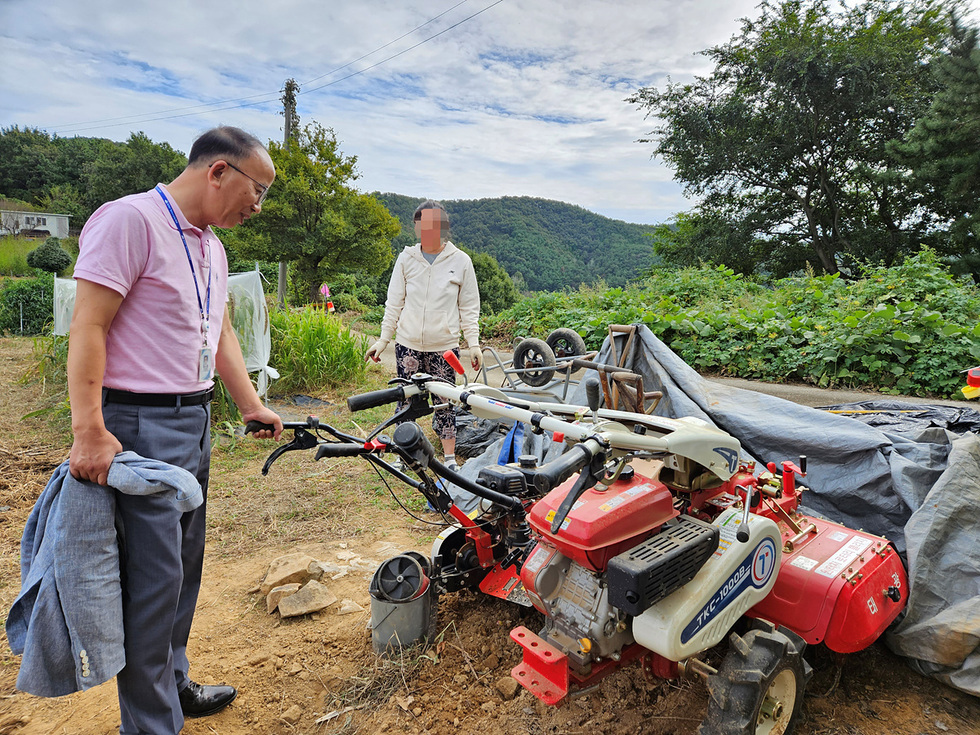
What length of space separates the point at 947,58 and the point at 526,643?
55.3 ft

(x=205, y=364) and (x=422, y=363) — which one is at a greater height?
(x=205, y=364)

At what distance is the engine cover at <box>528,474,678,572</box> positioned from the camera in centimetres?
175

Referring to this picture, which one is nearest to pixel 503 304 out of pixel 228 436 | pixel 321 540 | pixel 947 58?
pixel 947 58

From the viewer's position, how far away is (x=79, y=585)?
58.6 inches

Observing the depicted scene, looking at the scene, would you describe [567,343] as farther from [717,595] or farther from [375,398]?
[717,595]

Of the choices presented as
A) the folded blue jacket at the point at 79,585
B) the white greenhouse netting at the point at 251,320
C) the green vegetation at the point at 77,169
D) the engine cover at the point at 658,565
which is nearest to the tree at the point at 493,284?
the green vegetation at the point at 77,169

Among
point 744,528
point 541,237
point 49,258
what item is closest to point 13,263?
point 49,258

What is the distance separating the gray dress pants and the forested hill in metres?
32.6

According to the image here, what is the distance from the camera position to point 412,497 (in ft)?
13.6

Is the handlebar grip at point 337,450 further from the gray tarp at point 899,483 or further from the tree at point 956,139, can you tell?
the tree at point 956,139

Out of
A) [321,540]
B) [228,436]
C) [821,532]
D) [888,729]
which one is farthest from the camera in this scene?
[228,436]

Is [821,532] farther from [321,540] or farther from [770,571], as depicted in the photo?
[321,540]

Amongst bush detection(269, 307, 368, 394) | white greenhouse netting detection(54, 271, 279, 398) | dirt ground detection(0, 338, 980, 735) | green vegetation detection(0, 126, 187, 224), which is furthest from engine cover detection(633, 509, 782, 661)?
green vegetation detection(0, 126, 187, 224)

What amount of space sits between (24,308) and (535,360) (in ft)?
52.1
